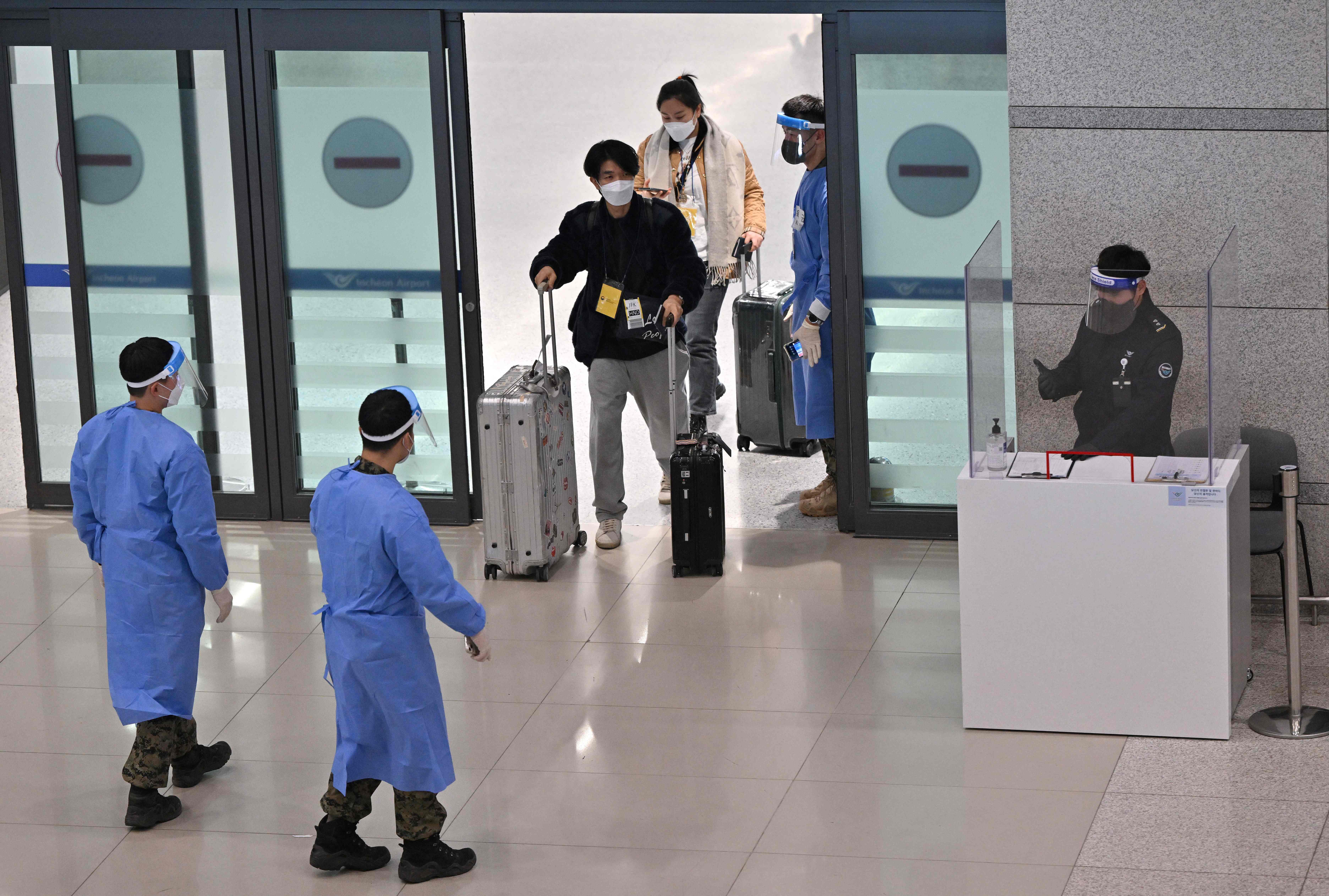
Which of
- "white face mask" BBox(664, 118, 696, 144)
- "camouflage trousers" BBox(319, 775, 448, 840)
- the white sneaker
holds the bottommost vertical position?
"camouflage trousers" BBox(319, 775, 448, 840)

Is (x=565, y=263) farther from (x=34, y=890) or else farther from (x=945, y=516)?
(x=34, y=890)

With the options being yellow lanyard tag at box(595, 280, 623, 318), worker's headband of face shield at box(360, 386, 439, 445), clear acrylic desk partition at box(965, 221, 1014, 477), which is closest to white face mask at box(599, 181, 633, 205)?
yellow lanyard tag at box(595, 280, 623, 318)

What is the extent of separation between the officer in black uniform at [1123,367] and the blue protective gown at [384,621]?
2.25 m

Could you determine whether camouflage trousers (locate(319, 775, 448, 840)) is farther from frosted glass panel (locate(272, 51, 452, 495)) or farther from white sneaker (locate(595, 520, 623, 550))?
frosted glass panel (locate(272, 51, 452, 495))

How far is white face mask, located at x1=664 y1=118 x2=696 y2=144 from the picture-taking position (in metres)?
8.19

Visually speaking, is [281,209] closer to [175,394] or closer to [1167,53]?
[175,394]

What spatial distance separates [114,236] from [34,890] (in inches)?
173

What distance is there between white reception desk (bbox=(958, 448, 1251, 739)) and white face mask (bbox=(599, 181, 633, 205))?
2.54 meters

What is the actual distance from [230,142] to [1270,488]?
510 centimetres

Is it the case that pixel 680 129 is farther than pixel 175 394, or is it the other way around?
pixel 680 129

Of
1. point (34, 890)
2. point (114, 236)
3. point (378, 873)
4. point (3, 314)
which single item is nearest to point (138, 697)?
point (34, 890)

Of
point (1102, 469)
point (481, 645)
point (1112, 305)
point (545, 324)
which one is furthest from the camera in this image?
point (545, 324)

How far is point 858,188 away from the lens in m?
7.55

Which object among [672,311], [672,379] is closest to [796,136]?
[672,311]
